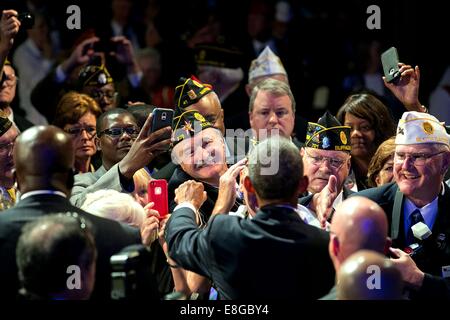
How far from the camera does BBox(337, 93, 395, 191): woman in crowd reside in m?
6.82

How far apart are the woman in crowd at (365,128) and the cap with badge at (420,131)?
123 centimetres

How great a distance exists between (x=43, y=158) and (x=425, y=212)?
6.74 ft

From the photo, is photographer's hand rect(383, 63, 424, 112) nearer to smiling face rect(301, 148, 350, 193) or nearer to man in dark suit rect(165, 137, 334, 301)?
smiling face rect(301, 148, 350, 193)

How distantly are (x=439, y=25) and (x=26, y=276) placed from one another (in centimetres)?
606

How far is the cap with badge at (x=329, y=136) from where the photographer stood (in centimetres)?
603

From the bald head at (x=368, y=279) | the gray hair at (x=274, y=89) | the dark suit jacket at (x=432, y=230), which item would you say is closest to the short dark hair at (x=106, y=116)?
the gray hair at (x=274, y=89)

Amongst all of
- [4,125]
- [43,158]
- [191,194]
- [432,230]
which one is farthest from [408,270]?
[4,125]

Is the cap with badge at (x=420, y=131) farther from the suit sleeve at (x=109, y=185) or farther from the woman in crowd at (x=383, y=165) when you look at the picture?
the suit sleeve at (x=109, y=185)

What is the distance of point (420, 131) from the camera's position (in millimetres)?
5504

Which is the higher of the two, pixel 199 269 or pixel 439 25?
pixel 439 25

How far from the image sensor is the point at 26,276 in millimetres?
3941
